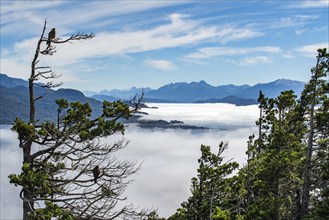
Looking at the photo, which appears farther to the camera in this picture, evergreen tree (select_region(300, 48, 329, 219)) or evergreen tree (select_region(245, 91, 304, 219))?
evergreen tree (select_region(245, 91, 304, 219))

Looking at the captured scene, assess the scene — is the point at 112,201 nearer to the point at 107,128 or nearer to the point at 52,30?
the point at 107,128

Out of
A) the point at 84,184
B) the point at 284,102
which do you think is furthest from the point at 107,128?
the point at 284,102

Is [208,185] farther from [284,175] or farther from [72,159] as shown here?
[72,159]

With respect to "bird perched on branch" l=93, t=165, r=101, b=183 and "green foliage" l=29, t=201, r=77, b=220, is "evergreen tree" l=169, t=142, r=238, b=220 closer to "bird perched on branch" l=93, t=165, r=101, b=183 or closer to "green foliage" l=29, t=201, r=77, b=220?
"bird perched on branch" l=93, t=165, r=101, b=183

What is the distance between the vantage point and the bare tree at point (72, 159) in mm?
12258

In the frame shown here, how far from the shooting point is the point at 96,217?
13.1m

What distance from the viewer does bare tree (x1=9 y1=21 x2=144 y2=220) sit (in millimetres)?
12258

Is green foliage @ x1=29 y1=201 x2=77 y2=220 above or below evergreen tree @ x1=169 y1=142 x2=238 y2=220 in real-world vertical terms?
above

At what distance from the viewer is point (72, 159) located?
13.0m

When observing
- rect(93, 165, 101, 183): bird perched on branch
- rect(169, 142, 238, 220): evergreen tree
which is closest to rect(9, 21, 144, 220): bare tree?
rect(93, 165, 101, 183): bird perched on branch

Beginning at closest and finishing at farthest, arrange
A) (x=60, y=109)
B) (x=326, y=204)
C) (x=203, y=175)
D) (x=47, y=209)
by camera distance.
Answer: (x=47, y=209), (x=60, y=109), (x=326, y=204), (x=203, y=175)

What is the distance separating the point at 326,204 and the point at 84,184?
13.3 meters

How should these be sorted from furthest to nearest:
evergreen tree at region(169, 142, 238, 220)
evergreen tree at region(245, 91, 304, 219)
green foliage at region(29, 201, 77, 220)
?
evergreen tree at region(169, 142, 238, 220)
evergreen tree at region(245, 91, 304, 219)
green foliage at region(29, 201, 77, 220)

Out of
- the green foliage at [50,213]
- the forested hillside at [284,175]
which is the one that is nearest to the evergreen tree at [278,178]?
the forested hillside at [284,175]
